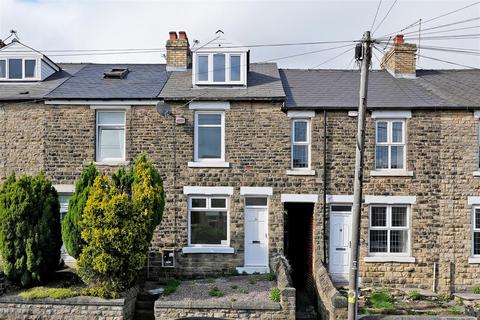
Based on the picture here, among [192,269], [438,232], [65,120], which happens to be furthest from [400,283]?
[65,120]

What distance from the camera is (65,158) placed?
1487 centimetres

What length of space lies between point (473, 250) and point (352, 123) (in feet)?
18.7

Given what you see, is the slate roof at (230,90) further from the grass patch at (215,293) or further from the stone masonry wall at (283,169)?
the grass patch at (215,293)

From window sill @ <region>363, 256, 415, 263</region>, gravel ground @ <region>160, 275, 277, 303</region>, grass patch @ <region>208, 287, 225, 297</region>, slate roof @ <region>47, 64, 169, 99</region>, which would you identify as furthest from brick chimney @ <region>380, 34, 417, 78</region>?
grass patch @ <region>208, 287, 225, 297</region>

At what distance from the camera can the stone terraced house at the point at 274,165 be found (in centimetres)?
1442

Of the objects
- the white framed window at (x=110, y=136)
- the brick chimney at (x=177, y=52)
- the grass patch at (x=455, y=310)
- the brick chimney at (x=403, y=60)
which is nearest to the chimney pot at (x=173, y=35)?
the brick chimney at (x=177, y=52)

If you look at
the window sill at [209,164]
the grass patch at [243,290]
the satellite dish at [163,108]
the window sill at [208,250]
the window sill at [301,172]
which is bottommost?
the grass patch at [243,290]

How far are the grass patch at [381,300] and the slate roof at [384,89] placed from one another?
19.1ft

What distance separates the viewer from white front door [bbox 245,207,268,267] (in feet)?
48.1

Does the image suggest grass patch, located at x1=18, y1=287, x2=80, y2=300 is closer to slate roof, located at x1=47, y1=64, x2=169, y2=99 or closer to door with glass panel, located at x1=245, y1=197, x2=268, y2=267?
door with glass panel, located at x1=245, y1=197, x2=268, y2=267

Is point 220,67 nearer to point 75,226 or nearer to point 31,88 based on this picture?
point 31,88

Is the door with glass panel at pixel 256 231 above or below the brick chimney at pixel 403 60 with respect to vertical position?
below

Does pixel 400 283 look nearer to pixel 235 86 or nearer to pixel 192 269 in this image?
pixel 192 269

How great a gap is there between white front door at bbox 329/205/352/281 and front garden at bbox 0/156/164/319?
19.1ft
